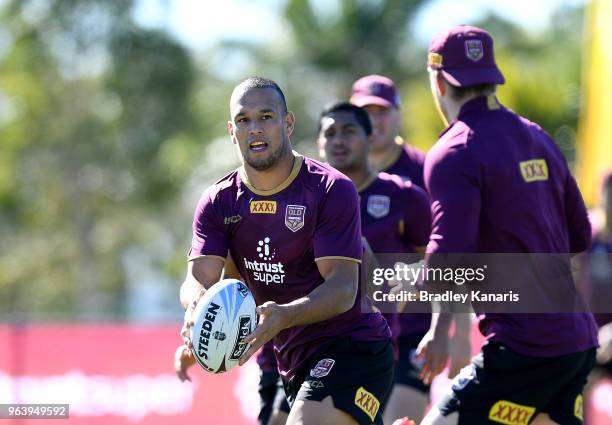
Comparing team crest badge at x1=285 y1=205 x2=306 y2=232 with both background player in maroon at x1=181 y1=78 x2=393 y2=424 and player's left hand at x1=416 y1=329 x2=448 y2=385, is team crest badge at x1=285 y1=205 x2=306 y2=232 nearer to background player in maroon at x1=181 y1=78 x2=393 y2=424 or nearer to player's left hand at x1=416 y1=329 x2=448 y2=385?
background player in maroon at x1=181 y1=78 x2=393 y2=424

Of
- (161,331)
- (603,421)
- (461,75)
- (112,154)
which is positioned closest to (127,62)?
(112,154)

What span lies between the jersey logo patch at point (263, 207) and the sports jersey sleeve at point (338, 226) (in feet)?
0.85

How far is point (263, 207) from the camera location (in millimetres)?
5875

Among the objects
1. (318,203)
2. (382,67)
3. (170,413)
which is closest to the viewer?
(318,203)

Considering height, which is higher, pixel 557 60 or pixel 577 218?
pixel 557 60

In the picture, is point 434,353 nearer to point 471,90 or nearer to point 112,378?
point 471,90

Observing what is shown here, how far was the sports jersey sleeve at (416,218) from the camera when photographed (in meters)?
7.83

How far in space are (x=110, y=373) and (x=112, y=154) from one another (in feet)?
69.3

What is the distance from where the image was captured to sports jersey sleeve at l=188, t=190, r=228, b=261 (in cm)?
591

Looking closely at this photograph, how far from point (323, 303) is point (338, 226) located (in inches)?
17.6

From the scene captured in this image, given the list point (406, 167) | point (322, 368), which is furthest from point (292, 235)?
point (406, 167)

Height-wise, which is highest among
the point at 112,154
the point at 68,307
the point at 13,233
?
the point at 112,154

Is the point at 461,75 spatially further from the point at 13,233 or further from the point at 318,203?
the point at 13,233

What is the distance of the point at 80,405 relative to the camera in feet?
43.4
